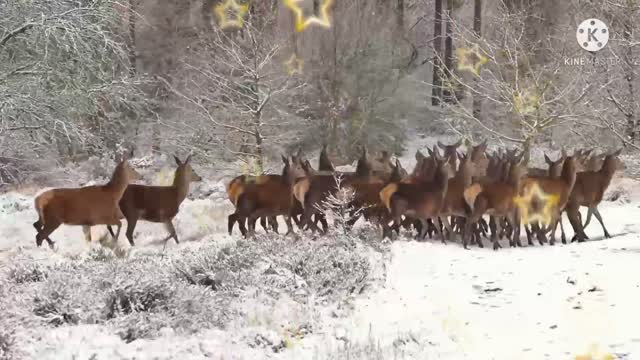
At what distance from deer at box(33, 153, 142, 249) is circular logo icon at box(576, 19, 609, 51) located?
14.7 m

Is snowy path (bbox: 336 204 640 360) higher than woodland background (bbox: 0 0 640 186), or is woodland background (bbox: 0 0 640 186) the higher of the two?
woodland background (bbox: 0 0 640 186)

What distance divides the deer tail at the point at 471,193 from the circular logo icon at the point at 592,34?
35.7 ft

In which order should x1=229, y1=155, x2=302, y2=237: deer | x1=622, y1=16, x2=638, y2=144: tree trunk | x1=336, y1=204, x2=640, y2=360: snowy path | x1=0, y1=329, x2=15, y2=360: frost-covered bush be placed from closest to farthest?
x1=0, y1=329, x2=15, y2=360: frost-covered bush, x1=336, y1=204, x2=640, y2=360: snowy path, x1=229, y1=155, x2=302, y2=237: deer, x1=622, y1=16, x2=638, y2=144: tree trunk

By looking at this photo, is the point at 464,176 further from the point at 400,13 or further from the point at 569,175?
the point at 400,13

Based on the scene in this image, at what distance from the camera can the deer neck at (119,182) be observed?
11.0 meters

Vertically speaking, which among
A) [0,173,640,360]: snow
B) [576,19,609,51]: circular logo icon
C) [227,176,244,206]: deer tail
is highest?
[576,19,609,51]: circular logo icon

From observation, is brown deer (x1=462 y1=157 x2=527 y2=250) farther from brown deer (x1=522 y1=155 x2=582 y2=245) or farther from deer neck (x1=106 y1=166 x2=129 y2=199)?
deer neck (x1=106 y1=166 x2=129 y2=199)

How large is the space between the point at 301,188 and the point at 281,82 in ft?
41.3

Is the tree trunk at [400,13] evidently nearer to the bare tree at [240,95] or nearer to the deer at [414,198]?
the bare tree at [240,95]

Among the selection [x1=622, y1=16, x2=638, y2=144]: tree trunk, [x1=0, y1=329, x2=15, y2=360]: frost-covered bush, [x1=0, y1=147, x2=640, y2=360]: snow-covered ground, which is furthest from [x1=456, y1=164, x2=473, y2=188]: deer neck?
[x1=622, y1=16, x2=638, y2=144]: tree trunk

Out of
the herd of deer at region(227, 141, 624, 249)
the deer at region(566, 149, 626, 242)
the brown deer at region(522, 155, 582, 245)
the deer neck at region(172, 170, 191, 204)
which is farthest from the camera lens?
the deer neck at region(172, 170, 191, 204)

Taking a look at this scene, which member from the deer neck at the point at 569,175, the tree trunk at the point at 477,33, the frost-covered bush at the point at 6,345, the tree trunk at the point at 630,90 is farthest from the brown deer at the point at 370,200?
the tree trunk at the point at 477,33

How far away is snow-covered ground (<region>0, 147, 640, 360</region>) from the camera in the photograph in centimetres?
527

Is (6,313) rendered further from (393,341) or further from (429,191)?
(429,191)
